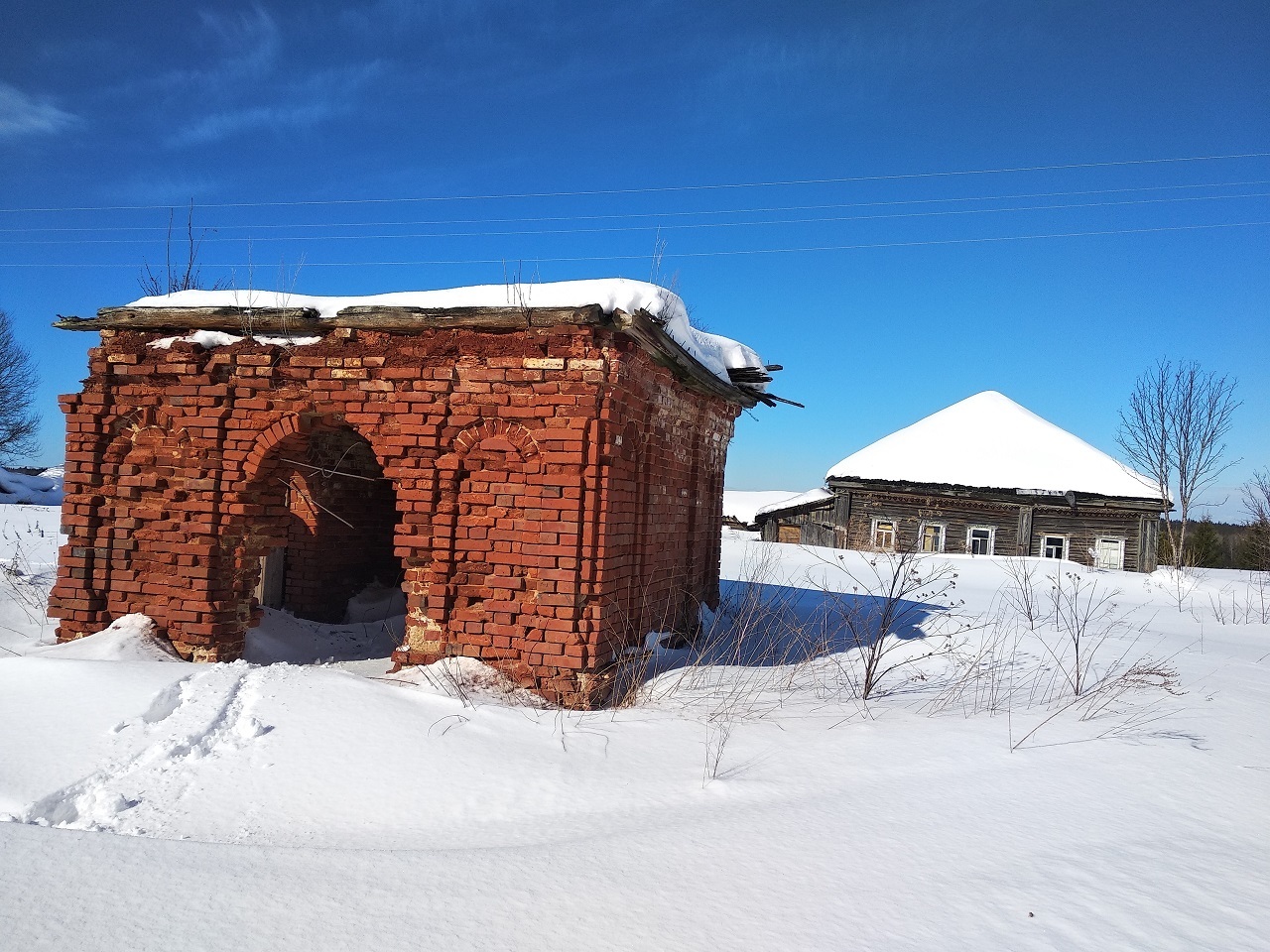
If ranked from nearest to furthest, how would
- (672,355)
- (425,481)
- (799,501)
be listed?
(425,481)
(672,355)
(799,501)

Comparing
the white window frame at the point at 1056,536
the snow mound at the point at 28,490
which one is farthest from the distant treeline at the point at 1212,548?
the snow mound at the point at 28,490

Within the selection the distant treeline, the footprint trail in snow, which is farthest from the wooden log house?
the footprint trail in snow

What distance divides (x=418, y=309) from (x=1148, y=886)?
5.50 meters

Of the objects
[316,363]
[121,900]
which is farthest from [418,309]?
[121,900]

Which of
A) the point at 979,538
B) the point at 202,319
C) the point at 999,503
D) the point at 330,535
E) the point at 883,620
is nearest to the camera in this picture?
the point at 883,620

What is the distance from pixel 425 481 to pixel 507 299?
5.12ft

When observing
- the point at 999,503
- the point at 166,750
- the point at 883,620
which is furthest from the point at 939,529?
the point at 166,750

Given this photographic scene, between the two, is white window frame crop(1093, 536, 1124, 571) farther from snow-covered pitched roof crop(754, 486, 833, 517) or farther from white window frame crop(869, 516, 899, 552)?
snow-covered pitched roof crop(754, 486, 833, 517)

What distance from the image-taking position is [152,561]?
20.9ft

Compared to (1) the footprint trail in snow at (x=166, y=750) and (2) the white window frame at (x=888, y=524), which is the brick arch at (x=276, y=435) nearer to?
(1) the footprint trail in snow at (x=166, y=750)

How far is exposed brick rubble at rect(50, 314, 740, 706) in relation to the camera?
5559 millimetres

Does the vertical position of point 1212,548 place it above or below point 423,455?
below

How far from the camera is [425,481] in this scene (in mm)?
5801

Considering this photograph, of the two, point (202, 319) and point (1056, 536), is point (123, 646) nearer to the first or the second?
point (202, 319)
